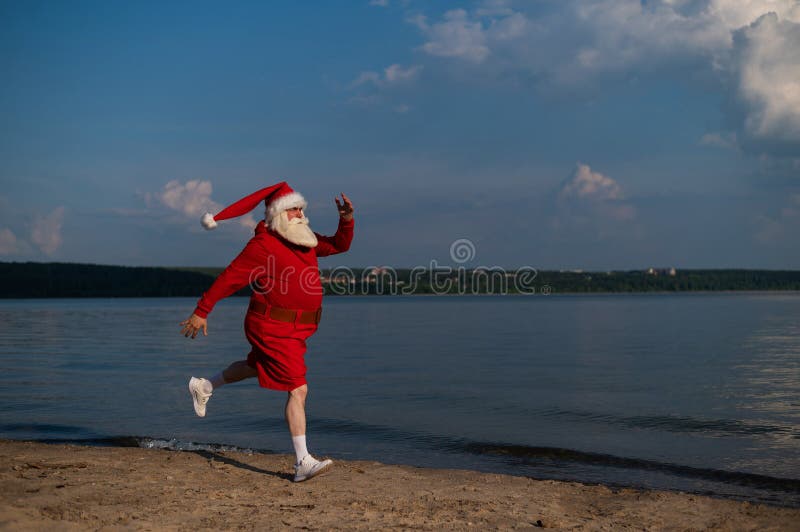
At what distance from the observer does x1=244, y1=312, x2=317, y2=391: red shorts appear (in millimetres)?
6164

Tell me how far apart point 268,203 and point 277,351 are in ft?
4.60

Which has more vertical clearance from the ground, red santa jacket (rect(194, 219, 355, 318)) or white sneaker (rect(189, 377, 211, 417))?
red santa jacket (rect(194, 219, 355, 318))

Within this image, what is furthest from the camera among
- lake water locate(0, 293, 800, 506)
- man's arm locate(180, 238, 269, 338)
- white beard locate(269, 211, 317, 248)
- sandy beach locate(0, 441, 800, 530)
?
lake water locate(0, 293, 800, 506)

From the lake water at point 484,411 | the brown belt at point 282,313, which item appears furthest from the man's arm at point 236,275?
the lake water at point 484,411

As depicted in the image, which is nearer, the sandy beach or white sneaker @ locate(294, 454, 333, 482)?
the sandy beach

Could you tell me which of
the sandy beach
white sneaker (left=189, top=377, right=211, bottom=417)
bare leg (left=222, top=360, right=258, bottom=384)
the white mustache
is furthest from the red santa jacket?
the sandy beach

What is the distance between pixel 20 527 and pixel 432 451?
518 cm

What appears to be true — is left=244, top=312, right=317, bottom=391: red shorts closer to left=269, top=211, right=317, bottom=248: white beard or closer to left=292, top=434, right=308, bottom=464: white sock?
left=292, top=434, right=308, bottom=464: white sock

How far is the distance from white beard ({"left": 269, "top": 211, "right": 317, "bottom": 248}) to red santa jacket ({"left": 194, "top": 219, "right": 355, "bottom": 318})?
8 centimetres

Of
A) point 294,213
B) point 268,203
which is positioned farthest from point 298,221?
point 268,203

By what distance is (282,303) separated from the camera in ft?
20.3

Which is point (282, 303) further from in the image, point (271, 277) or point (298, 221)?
point (298, 221)

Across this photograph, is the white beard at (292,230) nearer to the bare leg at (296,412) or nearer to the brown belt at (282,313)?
the brown belt at (282,313)

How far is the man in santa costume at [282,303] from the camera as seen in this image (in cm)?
617
